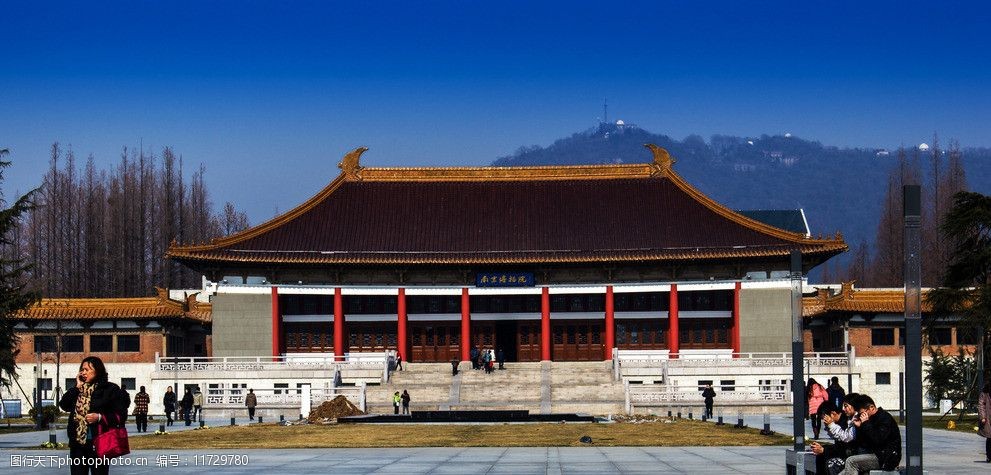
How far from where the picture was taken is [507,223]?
2504 inches

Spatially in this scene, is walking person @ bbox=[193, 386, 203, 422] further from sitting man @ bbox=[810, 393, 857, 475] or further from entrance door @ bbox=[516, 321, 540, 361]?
sitting man @ bbox=[810, 393, 857, 475]

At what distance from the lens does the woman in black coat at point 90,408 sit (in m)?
16.4

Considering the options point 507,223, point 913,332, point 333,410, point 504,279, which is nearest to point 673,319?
point 504,279

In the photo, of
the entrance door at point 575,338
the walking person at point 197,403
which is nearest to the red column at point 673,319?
the entrance door at point 575,338

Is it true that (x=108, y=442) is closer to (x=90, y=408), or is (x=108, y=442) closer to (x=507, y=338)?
(x=90, y=408)

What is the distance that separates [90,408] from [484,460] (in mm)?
9772

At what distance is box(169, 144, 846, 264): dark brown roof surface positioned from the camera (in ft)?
196

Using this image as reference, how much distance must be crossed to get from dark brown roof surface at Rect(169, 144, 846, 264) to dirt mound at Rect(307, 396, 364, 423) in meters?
15.9

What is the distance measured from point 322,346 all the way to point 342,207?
23.6 ft

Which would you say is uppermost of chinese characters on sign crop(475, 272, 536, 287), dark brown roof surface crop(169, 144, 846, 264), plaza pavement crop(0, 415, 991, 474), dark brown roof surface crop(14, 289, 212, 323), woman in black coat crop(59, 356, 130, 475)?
dark brown roof surface crop(169, 144, 846, 264)

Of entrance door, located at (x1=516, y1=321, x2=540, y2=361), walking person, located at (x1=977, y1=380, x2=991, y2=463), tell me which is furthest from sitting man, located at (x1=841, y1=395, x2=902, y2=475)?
entrance door, located at (x1=516, y1=321, x2=540, y2=361)

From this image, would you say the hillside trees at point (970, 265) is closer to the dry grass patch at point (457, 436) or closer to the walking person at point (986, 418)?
the dry grass patch at point (457, 436)

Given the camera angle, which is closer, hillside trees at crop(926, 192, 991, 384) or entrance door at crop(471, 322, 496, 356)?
hillside trees at crop(926, 192, 991, 384)

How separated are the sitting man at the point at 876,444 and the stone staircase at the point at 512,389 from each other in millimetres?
31659
